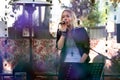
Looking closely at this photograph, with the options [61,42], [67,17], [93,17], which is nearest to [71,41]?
[61,42]

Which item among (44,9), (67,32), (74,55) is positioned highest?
(44,9)

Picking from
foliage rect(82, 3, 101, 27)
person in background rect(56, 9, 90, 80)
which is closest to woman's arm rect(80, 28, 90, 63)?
person in background rect(56, 9, 90, 80)

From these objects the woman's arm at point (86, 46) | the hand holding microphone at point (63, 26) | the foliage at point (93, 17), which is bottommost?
the woman's arm at point (86, 46)

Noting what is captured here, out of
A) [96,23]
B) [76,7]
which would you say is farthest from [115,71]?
[76,7]

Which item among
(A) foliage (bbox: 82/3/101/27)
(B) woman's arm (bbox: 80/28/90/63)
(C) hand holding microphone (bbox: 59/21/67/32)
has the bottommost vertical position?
(B) woman's arm (bbox: 80/28/90/63)

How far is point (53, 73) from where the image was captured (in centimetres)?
436

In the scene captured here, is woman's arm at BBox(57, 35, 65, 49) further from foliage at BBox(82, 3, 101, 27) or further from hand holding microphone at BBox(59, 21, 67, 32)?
foliage at BBox(82, 3, 101, 27)

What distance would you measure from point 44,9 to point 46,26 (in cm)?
23

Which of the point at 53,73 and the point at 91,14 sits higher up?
the point at 91,14

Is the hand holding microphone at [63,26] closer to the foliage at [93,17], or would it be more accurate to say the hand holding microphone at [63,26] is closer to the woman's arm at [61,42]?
the woman's arm at [61,42]

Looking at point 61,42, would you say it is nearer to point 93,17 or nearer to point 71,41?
point 71,41

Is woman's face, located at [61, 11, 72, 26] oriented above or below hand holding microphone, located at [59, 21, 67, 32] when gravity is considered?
above

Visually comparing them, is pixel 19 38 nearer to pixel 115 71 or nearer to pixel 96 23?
pixel 96 23

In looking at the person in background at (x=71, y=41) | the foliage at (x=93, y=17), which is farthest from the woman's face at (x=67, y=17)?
the foliage at (x=93, y=17)
